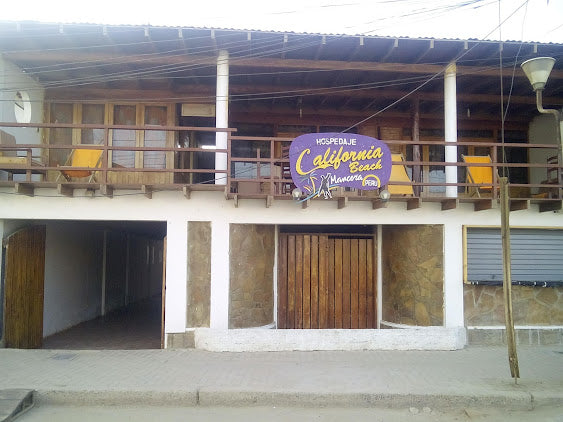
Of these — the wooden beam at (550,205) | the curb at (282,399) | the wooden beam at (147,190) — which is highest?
the wooden beam at (147,190)

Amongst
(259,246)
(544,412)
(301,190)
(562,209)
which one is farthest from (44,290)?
(562,209)

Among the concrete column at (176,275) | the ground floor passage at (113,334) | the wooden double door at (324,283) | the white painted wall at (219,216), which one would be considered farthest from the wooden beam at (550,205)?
the ground floor passage at (113,334)

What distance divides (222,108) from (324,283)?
4.41 m

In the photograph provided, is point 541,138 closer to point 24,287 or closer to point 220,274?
point 220,274

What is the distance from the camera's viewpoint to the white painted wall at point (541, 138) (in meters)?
12.0

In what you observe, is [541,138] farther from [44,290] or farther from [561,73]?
[44,290]

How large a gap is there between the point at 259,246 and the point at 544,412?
545 centimetres

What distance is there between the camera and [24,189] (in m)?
8.03

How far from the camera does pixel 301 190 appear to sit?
8.01 metres

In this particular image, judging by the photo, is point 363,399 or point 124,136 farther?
point 124,136

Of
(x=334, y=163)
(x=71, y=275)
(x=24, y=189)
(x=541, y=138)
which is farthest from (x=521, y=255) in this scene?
(x=71, y=275)

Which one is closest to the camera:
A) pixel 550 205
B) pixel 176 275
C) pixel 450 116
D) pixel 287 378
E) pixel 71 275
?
pixel 287 378

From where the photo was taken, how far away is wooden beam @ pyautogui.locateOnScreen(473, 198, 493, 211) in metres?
8.48

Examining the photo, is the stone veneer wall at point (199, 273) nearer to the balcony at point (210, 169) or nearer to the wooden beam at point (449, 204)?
the balcony at point (210, 169)
